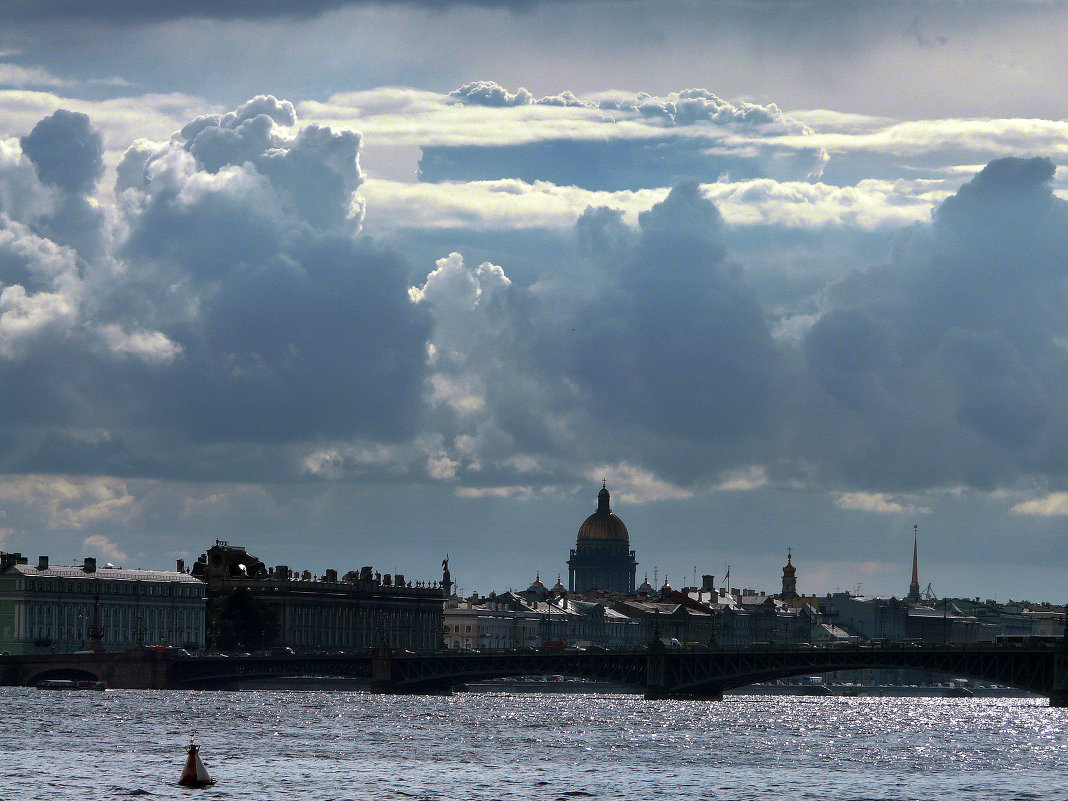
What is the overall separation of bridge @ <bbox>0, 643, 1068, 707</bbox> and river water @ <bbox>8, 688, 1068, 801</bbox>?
200 centimetres

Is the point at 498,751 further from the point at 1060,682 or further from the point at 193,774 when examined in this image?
the point at 1060,682

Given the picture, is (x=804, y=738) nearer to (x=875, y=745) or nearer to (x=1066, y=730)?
(x=875, y=745)

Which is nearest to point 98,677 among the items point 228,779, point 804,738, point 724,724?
point 724,724

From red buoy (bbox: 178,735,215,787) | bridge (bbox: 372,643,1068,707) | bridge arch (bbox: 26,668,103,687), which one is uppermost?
bridge (bbox: 372,643,1068,707)

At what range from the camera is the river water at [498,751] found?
8512 centimetres

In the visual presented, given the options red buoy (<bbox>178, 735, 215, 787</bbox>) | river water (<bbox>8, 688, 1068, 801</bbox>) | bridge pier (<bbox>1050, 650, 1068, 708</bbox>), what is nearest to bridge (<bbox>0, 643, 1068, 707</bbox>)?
bridge pier (<bbox>1050, 650, 1068, 708</bbox>)

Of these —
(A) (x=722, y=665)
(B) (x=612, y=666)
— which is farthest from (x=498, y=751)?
(A) (x=722, y=665)

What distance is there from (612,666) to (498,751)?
149ft

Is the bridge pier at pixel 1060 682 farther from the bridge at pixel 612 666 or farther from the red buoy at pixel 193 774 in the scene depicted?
the red buoy at pixel 193 774

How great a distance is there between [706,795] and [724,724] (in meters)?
50.8

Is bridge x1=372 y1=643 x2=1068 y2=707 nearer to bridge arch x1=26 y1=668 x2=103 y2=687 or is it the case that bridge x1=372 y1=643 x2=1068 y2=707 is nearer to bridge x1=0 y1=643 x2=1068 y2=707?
bridge x1=0 y1=643 x2=1068 y2=707

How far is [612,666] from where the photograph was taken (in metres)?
149

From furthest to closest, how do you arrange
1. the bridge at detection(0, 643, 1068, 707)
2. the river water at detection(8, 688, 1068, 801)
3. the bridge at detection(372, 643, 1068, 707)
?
1. the bridge at detection(0, 643, 1068, 707)
2. the bridge at detection(372, 643, 1068, 707)
3. the river water at detection(8, 688, 1068, 801)

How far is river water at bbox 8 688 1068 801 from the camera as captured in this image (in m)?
85.1
